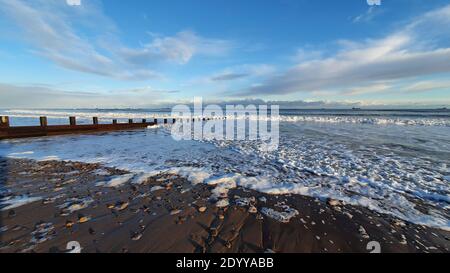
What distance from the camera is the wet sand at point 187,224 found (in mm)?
2510

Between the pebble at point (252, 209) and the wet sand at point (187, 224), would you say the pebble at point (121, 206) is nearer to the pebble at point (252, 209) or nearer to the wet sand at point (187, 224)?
the wet sand at point (187, 224)

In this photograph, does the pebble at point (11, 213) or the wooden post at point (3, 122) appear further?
the wooden post at point (3, 122)

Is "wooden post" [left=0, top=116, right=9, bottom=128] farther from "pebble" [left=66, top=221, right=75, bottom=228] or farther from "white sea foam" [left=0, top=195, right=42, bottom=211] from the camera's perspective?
"pebble" [left=66, top=221, right=75, bottom=228]

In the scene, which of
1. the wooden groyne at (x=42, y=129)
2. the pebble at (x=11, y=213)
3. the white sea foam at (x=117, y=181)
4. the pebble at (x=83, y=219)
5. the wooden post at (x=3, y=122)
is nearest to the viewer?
the pebble at (x=83, y=219)

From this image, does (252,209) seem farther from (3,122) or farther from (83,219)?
(3,122)

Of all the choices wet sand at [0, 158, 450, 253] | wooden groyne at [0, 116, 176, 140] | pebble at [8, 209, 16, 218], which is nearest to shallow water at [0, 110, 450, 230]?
wet sand at [0, 158, 450, 253]

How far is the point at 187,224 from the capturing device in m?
2.96

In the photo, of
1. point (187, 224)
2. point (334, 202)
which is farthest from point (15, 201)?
point (334, 202)

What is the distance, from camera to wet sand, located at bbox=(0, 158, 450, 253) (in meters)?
2.51

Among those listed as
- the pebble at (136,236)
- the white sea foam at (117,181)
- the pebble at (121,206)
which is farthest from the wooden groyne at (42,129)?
the pebble at (136,236)
